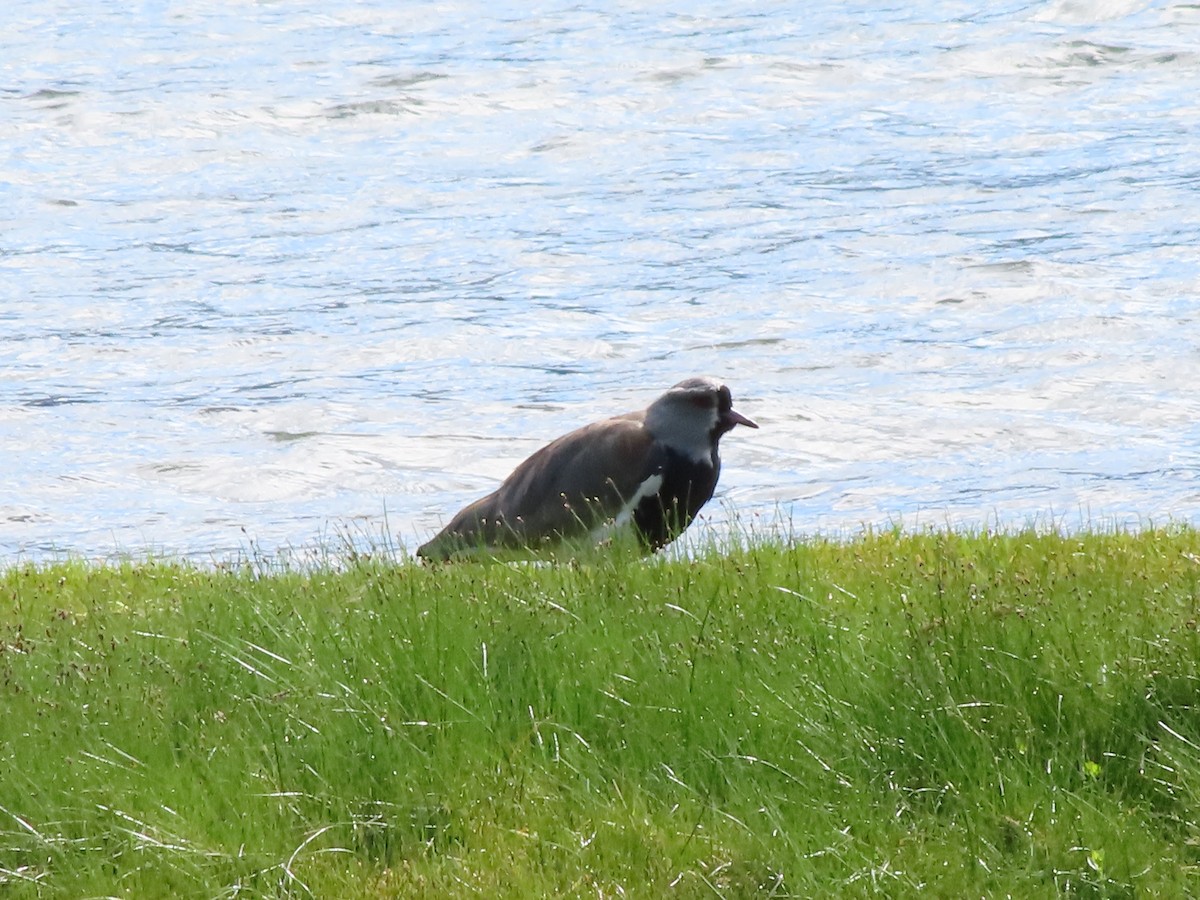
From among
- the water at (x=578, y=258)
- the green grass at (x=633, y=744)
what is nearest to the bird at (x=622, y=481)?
the water at (x=578, y=258)

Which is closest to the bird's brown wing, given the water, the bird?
the bird

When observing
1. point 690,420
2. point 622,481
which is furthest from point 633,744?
point 690,420

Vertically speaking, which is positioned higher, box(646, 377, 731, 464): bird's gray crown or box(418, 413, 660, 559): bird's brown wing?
box(646, 377, 731, 464): bird's gray crown

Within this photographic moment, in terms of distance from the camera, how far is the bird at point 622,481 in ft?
31.5

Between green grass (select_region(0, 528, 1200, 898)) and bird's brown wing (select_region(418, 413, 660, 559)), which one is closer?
green grass (select_region(0, 528, 1200, 898))

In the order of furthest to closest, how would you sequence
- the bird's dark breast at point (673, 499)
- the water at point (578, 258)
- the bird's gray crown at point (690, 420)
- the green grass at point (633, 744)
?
the water at point (578, 258)
the bird's gray crown at point (690, 420)
the bird's dark breast at point (673, 499)
the green grass at point (633, 744)

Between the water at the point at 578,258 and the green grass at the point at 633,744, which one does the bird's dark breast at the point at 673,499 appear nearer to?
the water at the point at 578,258

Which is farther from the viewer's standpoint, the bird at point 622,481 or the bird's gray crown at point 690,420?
the bird's gray crown at point 690,420

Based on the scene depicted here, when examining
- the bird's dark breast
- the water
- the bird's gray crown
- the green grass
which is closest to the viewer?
the green grass

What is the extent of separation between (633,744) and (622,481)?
3006mm

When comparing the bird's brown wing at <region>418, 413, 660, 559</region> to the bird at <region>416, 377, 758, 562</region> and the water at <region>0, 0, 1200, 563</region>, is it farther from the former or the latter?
the water at <region>0, 0, 1200, 563</region>

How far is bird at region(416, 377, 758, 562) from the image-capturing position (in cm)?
959

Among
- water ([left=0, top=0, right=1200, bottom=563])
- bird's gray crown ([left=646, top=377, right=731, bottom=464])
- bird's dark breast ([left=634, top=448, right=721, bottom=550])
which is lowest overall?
water ([left=0, top=0, right=1200, bottom=563])

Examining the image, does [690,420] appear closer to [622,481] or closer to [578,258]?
[622,481]
